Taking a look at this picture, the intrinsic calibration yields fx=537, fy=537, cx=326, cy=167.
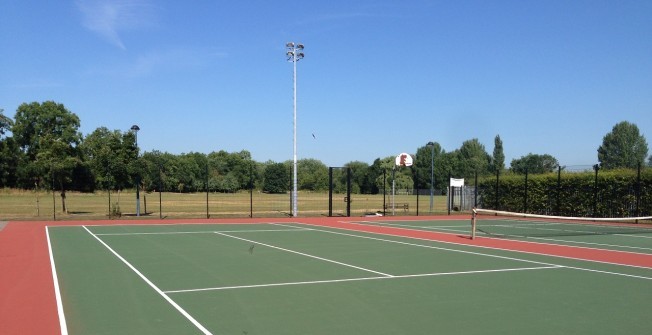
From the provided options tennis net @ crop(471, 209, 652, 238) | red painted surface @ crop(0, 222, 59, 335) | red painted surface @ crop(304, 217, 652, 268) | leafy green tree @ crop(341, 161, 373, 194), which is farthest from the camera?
leafy green tree @ crop(341, 161, 373, 194)

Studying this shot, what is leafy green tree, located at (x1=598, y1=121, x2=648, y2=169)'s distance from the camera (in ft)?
324

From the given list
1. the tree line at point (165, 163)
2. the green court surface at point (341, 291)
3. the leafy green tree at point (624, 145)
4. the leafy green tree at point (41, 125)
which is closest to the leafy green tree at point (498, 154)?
the tree line at point (165, 163)

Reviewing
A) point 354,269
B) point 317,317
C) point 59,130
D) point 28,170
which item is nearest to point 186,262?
point 354,269

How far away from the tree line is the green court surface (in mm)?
15316

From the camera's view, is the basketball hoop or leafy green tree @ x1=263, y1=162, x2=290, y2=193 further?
leafy green tree @ x1=263, y1=162, x2=290, y2=193

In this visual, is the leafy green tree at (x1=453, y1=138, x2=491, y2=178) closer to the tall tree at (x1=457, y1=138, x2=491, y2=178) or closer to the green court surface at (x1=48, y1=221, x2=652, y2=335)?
the tall tree at (x1=457, y1=138, x2=491, y2=178)

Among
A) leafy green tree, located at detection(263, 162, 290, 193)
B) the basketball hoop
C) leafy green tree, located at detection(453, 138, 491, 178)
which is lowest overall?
leafy green tree, located at detection(263, 162, 290, 193)

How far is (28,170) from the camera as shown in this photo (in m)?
75.2

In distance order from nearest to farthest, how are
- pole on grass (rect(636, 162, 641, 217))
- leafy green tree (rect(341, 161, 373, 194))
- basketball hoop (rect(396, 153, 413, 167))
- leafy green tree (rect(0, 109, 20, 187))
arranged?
pole on grass (rect(636, 162, 641, 217))
basketball hoop (rect(396, 153, 413, 167))
leafy green tree (rect(0, 109, 20, 187))
leafy green tree (rect(341, 161, 373, 194))

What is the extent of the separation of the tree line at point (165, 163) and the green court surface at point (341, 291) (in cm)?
1532

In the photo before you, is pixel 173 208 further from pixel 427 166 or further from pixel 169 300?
pixel 427 166

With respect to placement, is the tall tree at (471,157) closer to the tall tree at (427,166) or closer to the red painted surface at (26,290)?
the tall tree at (427,166)

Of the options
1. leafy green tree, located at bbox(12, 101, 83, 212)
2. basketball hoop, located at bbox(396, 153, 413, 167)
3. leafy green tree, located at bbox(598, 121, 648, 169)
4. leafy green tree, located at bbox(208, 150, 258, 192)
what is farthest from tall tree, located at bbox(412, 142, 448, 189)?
basketball hoop, located at bbox(396, 153, 413, 167)

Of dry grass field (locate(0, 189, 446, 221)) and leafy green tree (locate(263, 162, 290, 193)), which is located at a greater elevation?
leafy green tree (locate(263, 162, 290, 193))
